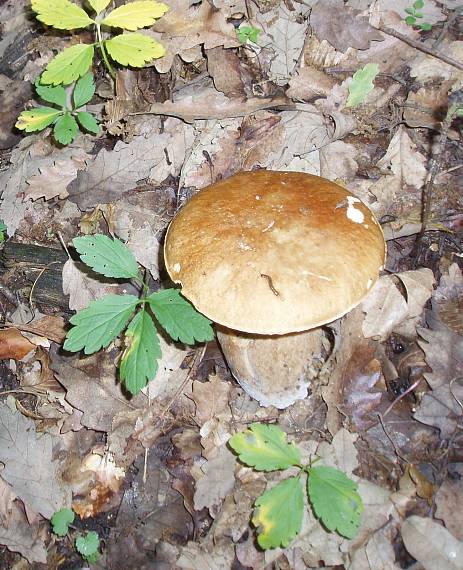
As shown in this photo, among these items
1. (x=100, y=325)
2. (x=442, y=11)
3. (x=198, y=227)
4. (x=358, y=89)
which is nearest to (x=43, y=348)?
(x=100, y=325)

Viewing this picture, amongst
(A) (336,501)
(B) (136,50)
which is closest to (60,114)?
(B) (136,50)

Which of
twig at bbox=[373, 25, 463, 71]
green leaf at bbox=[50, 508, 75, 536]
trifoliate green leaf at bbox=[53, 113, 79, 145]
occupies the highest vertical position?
twig at bbox=[373, 25, 463, 71]

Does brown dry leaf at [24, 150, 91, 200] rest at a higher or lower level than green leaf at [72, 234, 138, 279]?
lower

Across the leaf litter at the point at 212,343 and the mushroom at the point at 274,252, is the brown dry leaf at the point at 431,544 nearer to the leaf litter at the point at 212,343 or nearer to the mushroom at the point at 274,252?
the leaf litter at the point at 212,343

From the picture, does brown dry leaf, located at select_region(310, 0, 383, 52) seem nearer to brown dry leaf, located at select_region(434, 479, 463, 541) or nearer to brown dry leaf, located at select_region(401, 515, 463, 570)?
brown dry leaf, located at select_region(434, 479, 463, 541)

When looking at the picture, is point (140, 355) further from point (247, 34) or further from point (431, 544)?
point (247, 34)

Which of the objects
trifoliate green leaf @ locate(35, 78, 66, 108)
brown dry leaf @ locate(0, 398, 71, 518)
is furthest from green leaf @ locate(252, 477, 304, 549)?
trifoliate green leaf @ locate(35, 78, 66, 108)

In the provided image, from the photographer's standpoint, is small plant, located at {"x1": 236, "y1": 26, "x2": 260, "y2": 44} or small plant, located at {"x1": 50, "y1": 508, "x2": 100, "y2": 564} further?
small plant, located at {"x1": 236, "y1": 26, "x2": 260, "y2": 44}

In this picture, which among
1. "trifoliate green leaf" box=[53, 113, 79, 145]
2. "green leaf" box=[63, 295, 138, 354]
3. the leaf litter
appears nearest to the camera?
"green leaf" box=[63, 295, 138, 354]
